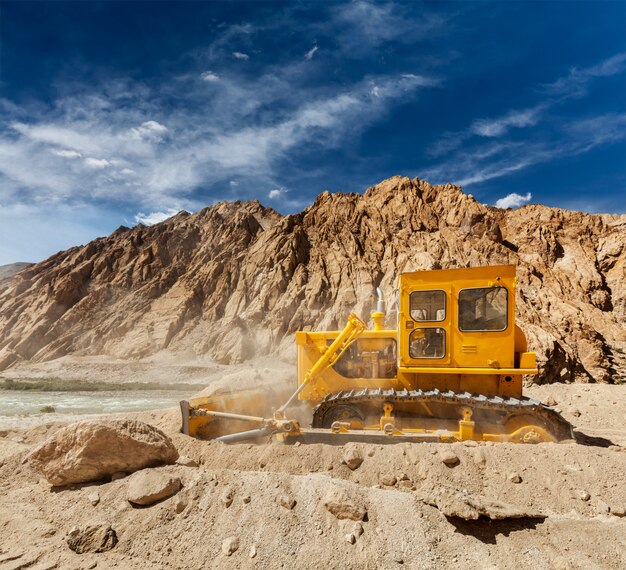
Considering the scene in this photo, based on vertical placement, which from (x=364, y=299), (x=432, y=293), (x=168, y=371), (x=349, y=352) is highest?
(x=364, y=299)

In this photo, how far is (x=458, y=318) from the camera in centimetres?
724

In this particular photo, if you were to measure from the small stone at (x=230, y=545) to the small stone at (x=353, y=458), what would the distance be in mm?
2157

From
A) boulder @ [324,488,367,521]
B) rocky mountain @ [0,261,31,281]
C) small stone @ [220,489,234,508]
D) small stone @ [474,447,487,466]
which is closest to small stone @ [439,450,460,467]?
small stone @ [474,447,487,466]

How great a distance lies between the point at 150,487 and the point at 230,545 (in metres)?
1.23

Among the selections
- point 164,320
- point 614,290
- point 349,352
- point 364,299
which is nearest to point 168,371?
point 164,320

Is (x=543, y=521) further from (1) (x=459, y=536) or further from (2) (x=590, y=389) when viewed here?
(2) (x=590, y=389)

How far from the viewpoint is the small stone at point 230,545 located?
157 inches

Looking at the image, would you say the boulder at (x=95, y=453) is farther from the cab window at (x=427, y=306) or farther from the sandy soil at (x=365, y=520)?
the cab window at (x=427, y=306)

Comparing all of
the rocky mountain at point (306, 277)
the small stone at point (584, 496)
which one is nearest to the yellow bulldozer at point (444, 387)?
the small stone at point (584, 496)

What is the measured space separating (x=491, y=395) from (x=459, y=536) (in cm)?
349

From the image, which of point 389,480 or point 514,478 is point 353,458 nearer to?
point 389,480

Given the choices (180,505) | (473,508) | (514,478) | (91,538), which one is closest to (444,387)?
(514,478)

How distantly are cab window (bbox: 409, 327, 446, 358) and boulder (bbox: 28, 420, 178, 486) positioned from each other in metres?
4.43

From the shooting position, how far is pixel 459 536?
405cm
